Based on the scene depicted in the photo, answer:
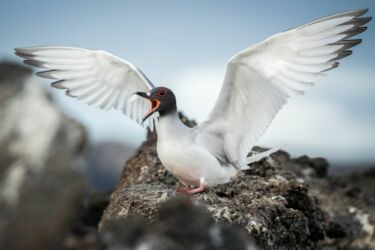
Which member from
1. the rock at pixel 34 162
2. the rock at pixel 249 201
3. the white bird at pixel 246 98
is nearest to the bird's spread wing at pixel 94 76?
the rock at pixel 249 201

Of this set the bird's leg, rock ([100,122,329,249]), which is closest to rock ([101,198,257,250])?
rock ([100,122,329,249])

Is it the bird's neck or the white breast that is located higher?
the bird's neck

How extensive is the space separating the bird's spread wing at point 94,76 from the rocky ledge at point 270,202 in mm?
618

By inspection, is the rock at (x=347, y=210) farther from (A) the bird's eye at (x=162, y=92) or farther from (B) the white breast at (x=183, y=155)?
(A) the bird's eye at (x=162, y=92)

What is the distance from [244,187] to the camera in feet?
22.1

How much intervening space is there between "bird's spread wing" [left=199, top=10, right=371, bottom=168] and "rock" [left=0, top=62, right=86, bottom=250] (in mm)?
10763

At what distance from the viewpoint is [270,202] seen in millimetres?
6184

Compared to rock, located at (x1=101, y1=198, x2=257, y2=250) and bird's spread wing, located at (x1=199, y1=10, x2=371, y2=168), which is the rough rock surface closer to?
bird's spread wing, located at (x1=199, y1=10, x2=371, y2=168)

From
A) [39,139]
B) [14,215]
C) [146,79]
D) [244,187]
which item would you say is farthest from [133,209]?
[39,139]

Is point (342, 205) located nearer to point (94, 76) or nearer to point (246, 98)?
point (246, 98)

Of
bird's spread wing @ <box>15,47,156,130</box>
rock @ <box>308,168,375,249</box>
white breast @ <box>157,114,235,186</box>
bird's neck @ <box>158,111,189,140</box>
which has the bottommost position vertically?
rock @ <box>308,168,375,249</box>

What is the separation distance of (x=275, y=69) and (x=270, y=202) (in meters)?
1.28

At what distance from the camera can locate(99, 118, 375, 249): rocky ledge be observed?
5484 millimetres

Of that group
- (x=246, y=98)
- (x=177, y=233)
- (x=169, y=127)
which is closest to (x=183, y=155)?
(x=169, y=127)
